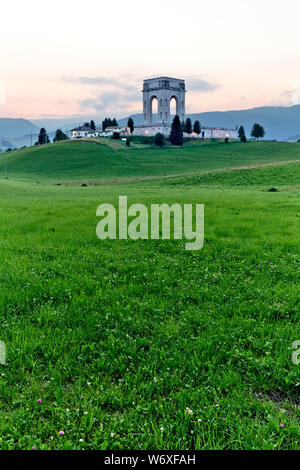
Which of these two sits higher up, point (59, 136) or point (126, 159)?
point (59, 136)

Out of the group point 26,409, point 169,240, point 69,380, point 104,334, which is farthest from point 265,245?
point 26,409

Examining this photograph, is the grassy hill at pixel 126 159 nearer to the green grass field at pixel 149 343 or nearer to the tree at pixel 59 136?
the tree at pixel 59 136

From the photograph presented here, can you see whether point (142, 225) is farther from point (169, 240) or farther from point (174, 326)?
point (174, 326)

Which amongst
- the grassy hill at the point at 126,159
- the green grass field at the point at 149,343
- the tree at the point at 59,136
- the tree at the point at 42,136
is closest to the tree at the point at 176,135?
the grassy hill at the point at 126,159

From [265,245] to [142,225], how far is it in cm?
621

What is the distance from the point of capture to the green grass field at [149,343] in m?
4.26

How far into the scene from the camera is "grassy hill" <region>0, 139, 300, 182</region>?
109000 mm

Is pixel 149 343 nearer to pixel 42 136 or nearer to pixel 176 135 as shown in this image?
pixel 176 135

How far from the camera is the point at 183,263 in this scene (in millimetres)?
10773

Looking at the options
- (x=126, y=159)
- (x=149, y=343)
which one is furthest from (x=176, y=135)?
(x=149, y=343)

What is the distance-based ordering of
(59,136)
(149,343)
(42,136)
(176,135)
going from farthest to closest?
(42,136), (59,136), (176,135), (149,343)

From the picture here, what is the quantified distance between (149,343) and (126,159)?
125m

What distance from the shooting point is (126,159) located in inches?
5007

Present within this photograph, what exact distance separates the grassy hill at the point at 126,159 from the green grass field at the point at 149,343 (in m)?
90.1
